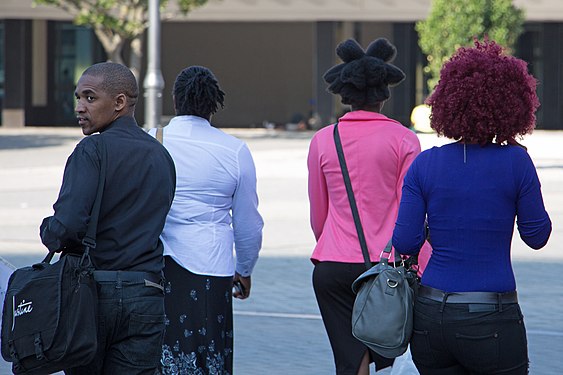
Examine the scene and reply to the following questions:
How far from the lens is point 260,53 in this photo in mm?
48125

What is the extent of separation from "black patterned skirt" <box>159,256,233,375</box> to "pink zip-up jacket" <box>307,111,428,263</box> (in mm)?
588

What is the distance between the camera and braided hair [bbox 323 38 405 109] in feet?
17.2

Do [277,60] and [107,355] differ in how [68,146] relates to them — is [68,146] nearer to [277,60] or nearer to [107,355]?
[277,60]

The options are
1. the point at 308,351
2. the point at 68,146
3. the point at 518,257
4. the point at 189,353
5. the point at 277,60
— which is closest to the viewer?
the point at 189,353

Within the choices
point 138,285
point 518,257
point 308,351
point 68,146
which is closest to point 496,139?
point 138,285

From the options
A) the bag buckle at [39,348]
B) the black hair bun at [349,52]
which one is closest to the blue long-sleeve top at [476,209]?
the bag buckle at [39,348]

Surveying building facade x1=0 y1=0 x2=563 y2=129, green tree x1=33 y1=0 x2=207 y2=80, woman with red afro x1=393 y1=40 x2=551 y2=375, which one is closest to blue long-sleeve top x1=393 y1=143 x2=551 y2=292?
woman with red afro x1=393 y1=40 x2=551 y2=375

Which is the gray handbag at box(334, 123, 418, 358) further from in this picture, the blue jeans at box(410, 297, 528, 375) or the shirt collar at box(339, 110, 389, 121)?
the shirt collar at box(339, 110, 389, 121)

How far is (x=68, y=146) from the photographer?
1211 inches

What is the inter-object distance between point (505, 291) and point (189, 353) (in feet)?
5.53

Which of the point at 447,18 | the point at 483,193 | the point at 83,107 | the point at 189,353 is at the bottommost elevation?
the point at 189,353

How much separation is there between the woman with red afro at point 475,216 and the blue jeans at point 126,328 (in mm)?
935

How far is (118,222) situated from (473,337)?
4.24 feet

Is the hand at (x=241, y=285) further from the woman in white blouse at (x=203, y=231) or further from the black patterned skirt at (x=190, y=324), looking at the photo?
the black patterned skirt at (x=190, y=324)
